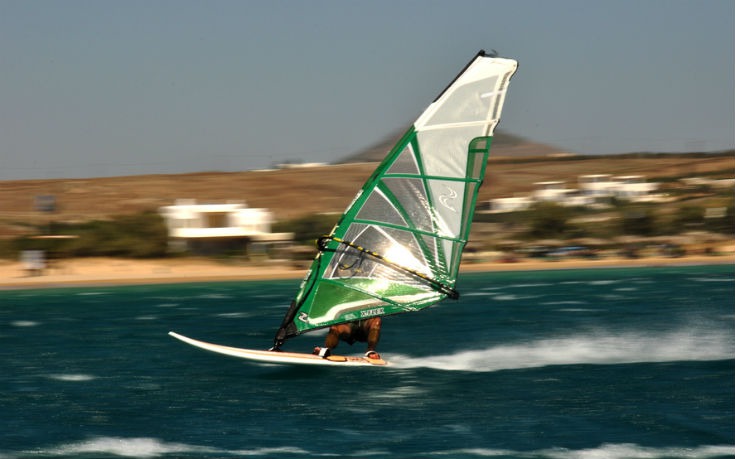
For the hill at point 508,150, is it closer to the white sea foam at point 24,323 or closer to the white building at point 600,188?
the white building at point 600,188

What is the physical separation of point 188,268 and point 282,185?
61.1 m

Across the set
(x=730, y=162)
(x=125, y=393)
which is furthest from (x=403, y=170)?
(x=730, y=162)

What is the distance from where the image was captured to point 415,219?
1853 centimetres

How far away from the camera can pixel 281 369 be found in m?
23.3

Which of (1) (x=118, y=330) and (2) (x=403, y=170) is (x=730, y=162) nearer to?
(1) (x=118, y=330)

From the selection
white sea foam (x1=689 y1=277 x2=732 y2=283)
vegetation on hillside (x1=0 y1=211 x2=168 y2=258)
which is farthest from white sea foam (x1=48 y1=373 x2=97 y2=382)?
vegetation on hillside (x1=0 y1=211 x2=168 y2=258)

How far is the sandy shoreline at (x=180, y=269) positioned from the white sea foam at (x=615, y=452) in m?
47.8

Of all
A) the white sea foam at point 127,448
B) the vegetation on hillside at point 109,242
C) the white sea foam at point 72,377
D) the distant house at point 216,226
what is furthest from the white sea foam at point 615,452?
the vegetation on hillside at point 109,242

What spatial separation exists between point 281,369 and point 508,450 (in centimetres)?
890

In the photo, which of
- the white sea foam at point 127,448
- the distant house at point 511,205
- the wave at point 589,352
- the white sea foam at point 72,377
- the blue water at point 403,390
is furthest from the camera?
the distant house at point 511,205

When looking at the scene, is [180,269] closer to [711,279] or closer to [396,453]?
[711,279]

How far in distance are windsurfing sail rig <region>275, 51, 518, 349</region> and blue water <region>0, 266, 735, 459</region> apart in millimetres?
1780

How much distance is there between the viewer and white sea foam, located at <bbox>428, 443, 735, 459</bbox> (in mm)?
14773

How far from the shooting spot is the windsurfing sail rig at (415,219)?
18109mm
